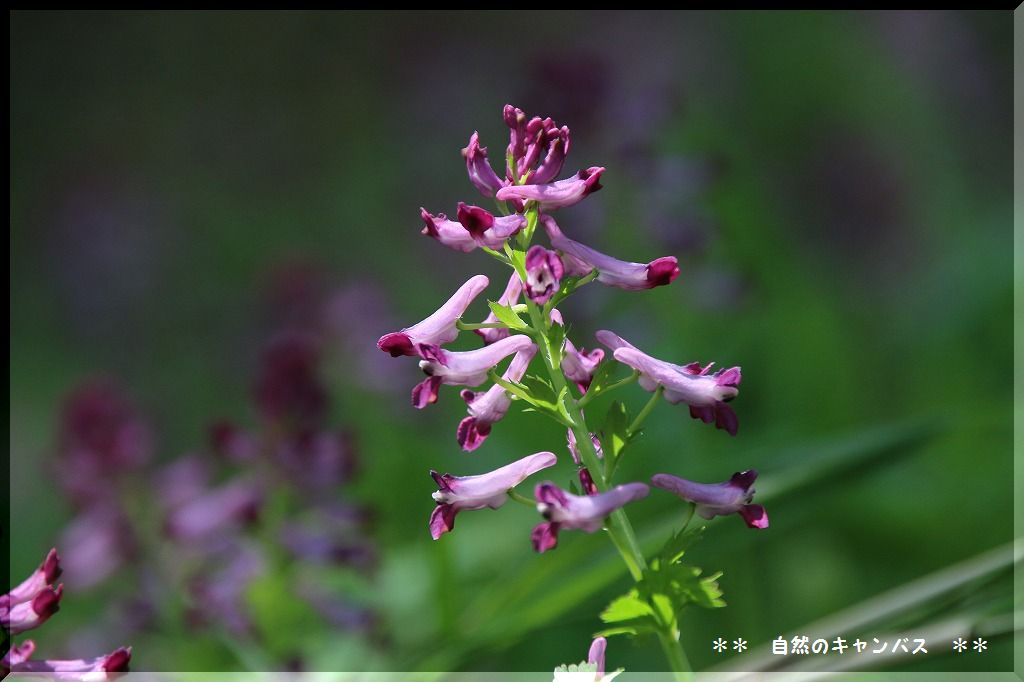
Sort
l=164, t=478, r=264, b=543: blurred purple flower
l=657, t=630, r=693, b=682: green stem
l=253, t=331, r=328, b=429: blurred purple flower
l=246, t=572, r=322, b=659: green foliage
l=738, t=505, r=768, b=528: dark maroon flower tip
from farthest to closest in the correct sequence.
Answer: l=253, t=331, r=328, b=429: blurred purple flower < l=164, t=478, r=264, b=543: blurred purple flower < l=246, t=572, r=322, b=659: green foliage < l=738, t=505, r=768, b=528: dark maroon flower tip < l=657, t=630, r=693, b=682: green stem

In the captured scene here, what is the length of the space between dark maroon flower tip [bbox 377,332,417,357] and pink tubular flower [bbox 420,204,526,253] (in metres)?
0.10

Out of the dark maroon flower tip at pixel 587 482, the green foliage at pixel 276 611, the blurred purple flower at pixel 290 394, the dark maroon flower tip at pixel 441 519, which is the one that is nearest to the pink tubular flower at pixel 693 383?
the dark maroon flower tip at pixel 587 482

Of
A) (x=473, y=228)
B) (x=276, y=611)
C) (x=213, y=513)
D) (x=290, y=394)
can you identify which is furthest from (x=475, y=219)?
(x=213, y=513)

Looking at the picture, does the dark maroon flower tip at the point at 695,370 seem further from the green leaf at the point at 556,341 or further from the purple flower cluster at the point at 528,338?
the green leaf at the point at 556,341

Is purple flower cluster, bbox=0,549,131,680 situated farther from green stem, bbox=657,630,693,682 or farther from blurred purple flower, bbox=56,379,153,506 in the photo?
blurred purple flower, bbox=56,379,153,506

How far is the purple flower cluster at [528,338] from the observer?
36.1 inches

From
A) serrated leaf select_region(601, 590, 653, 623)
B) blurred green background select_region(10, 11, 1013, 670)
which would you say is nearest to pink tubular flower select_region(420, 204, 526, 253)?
serrated leaf select_region(601, 590, 653, 623)

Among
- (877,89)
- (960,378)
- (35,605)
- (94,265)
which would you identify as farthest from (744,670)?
(94,265)

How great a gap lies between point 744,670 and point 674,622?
0.23 metres

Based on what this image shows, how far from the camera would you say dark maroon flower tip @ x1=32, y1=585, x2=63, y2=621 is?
1.00 meters

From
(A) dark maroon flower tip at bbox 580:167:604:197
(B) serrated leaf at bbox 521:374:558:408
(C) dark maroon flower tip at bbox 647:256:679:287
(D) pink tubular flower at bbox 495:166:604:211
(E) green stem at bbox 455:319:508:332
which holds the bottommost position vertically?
(B) serrated leaf at bbox 521:374:558:408

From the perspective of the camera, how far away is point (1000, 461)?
273 centimetres

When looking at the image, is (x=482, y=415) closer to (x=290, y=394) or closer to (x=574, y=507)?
(x=574, y=507)

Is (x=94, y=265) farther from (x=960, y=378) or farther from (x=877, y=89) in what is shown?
(x=960, y=378)
